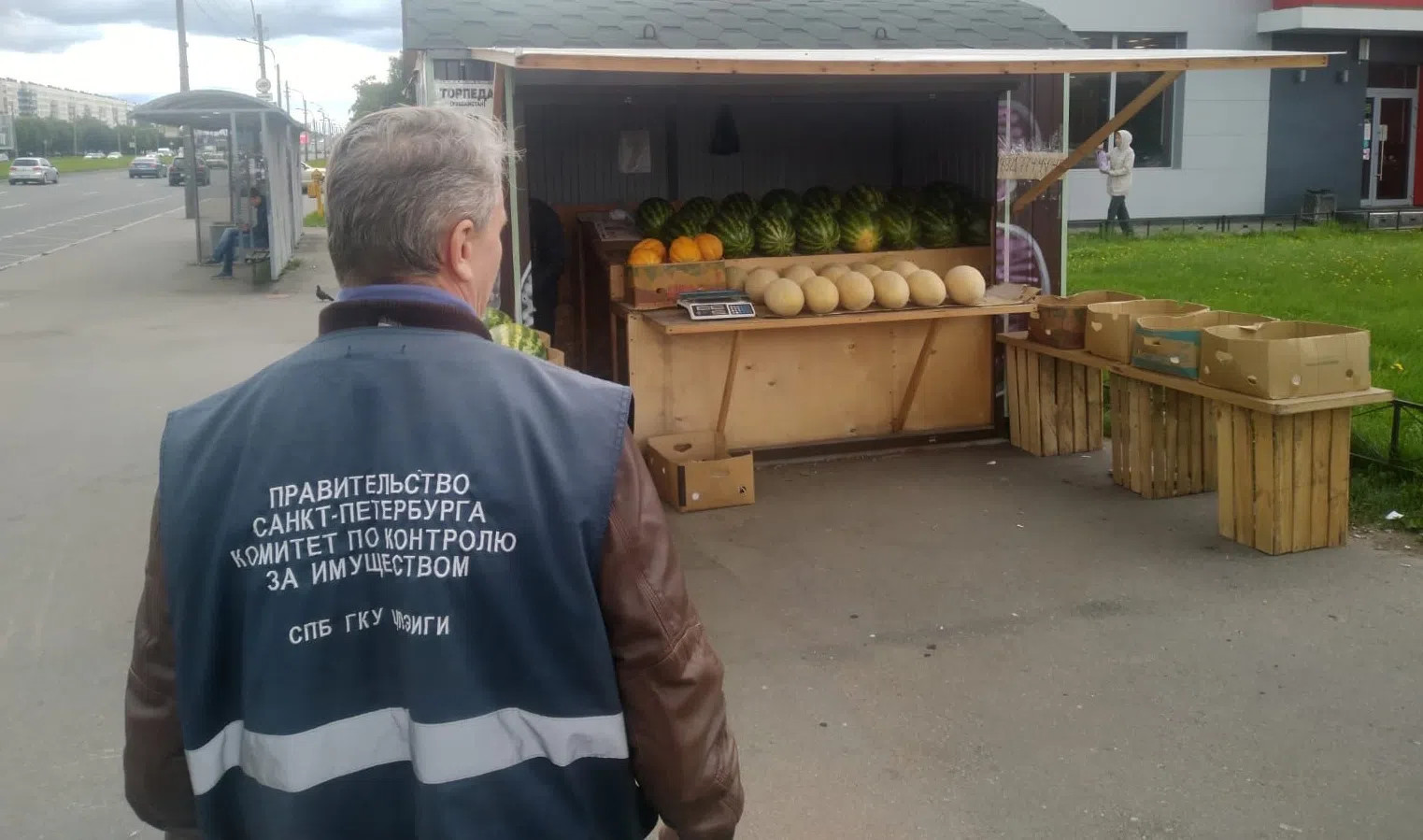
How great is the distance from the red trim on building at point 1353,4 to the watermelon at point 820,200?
16.5 m

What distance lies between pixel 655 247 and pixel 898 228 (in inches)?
61.8

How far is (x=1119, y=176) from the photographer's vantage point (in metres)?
19.4

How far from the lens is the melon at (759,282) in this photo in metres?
7.12

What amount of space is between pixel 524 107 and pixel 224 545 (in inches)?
273

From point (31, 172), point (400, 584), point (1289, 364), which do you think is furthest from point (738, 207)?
point (31, 172)

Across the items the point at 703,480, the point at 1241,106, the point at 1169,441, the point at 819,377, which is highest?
the point at 1241,106

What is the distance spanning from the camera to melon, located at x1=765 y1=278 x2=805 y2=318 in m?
6.86

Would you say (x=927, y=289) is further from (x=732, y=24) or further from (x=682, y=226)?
(x=732, y=24)

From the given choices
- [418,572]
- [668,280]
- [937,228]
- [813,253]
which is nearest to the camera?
[418,572]

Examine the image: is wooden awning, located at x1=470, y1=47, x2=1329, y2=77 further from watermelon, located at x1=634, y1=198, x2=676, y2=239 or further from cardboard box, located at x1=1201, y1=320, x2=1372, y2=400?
watermelon, located at x1=634, y1=198, x2=676, y2=239

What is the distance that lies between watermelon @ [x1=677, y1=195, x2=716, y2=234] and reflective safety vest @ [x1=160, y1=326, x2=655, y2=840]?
5955 mm

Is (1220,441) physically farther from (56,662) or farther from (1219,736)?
(56,662)

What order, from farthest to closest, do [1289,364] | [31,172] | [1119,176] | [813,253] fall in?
1. [31,172]
2. [1119,176]
3. [813,253]
4. [1289,364]

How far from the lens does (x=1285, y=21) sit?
20.8 meters
